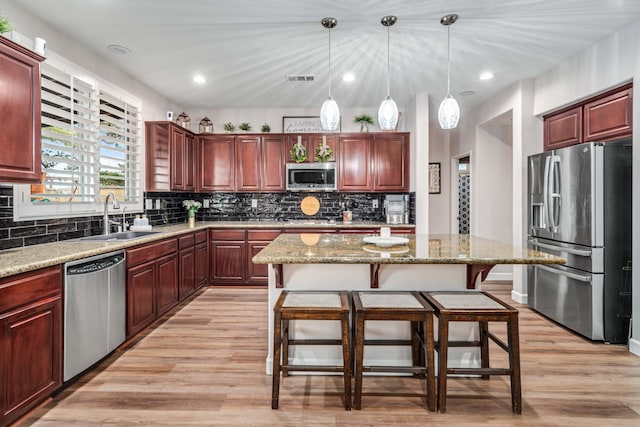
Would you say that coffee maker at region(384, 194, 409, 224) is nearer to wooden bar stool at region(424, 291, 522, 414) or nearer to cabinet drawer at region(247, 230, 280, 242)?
cabinet drawer at region(247, 230, 280, 242)

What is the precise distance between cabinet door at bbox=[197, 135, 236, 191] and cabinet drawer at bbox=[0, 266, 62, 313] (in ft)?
10.5

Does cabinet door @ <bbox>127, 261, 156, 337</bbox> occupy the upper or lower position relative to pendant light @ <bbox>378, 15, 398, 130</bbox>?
lower

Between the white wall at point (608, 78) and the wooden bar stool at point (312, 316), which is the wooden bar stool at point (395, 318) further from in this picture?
the white wall at point (608, 78)

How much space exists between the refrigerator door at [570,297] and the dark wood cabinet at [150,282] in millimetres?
3691

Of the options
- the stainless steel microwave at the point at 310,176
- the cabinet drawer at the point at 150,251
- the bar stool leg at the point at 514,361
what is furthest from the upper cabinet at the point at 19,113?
the stainless steel microwave at the point at 310,176

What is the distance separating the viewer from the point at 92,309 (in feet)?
7.73

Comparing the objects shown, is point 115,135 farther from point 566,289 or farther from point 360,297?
point 566,289

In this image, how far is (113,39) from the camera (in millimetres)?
3072

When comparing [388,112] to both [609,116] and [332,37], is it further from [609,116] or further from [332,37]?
[609,116]

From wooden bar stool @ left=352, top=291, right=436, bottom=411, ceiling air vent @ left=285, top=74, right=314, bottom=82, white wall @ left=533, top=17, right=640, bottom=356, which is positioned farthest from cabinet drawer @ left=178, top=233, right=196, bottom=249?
white wall @ left=533, top=17, right=640, bottom=356

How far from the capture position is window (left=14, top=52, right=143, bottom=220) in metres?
2.73

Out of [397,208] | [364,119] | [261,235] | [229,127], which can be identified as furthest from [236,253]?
[364,119]

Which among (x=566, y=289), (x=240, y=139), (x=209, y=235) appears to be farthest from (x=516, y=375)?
(x=240, y=139)

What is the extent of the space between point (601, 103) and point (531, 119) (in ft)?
2.92
